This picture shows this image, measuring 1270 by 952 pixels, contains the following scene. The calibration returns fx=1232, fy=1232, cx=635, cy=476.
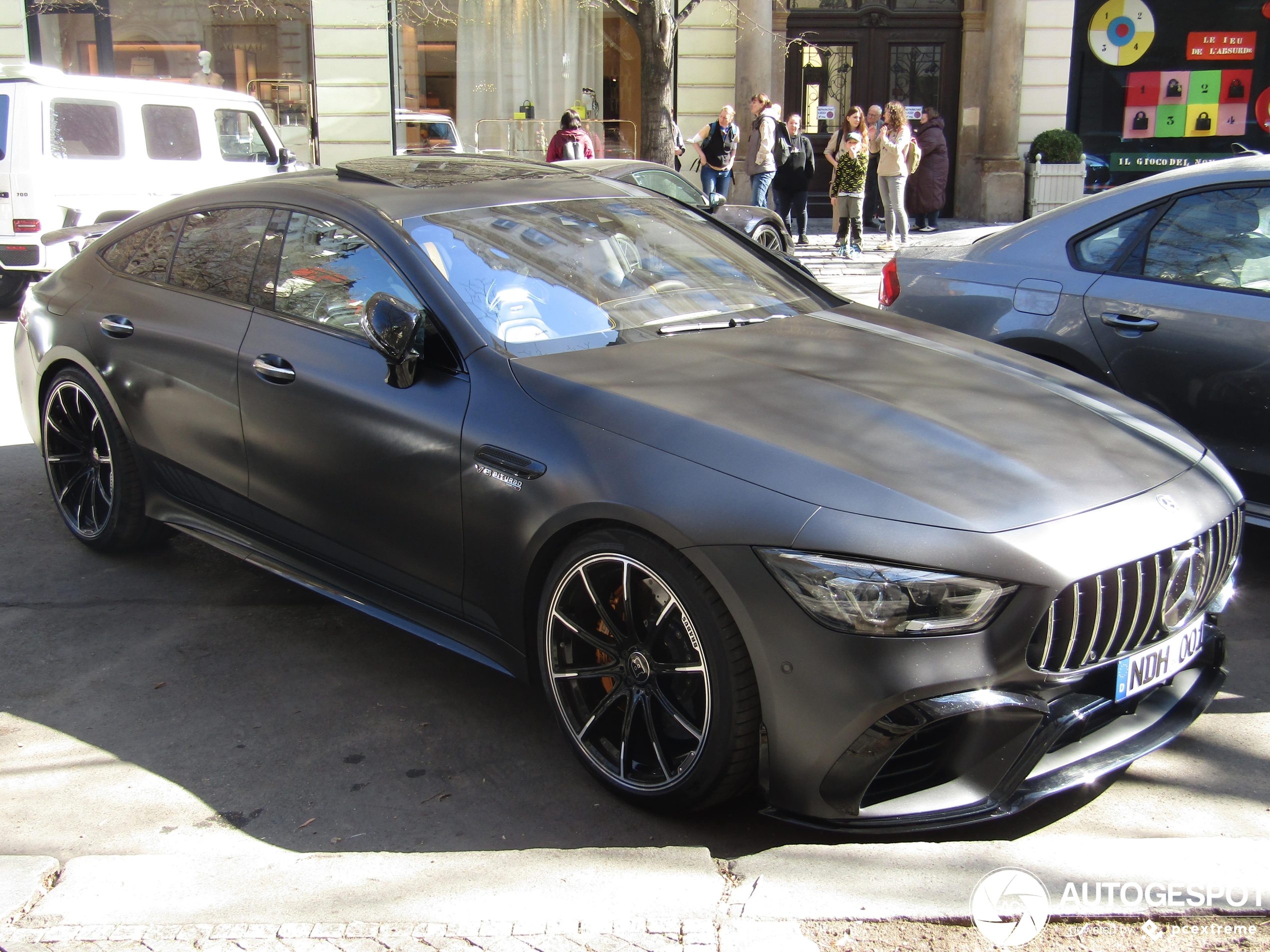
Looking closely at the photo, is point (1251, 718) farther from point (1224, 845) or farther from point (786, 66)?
point (786, 66)

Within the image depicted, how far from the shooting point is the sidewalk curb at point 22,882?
8.71ft

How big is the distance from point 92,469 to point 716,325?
2758 mm

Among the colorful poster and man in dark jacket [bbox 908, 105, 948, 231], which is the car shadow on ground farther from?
the colorful poster

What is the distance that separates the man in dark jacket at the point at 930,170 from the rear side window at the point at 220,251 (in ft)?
45.8

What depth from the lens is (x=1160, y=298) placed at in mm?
4793

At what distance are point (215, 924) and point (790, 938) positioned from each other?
1202 mm

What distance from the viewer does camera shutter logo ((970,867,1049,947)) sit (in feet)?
8.29

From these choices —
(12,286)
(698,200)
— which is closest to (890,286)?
(698,200)

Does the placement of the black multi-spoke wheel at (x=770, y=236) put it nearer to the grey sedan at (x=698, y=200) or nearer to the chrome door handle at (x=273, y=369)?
the grey sedan at (x=698, y=200)

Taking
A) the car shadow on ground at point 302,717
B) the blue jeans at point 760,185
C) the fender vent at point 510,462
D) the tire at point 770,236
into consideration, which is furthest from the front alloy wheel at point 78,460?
the blue jeans at point 760,185

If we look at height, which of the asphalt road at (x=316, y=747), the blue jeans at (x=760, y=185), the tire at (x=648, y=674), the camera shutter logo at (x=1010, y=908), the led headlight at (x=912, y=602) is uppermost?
the blue jeans at (x=760, y=185)

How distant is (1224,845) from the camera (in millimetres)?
2770

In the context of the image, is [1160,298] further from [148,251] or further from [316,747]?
[148,251]

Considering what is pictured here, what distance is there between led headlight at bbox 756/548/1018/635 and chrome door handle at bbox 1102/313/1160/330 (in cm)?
254
